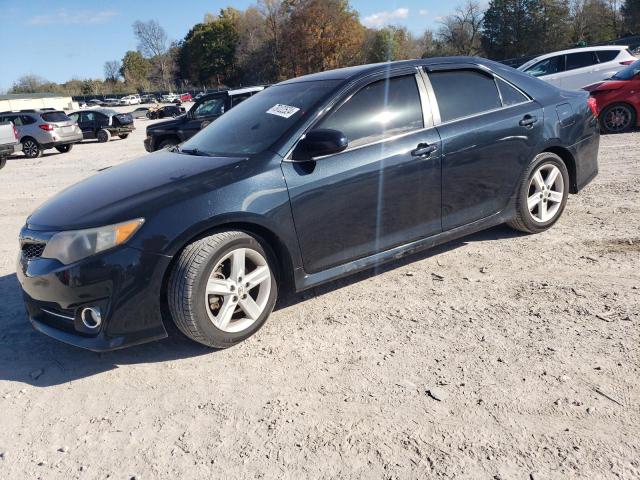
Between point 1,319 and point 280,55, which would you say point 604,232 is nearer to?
point 1,319

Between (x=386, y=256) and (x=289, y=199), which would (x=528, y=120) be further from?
(x=289, y=199)

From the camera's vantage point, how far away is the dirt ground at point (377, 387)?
7.38 feet

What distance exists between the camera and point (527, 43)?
55312mm

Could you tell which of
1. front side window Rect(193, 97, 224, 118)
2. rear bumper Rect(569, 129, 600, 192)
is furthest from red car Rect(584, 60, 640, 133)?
front side window Rect(193, 97, 224, 118)

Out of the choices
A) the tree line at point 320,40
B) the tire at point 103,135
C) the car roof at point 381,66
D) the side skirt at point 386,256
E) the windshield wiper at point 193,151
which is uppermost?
the tree line at point 320,40

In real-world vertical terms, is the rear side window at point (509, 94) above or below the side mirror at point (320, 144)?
above

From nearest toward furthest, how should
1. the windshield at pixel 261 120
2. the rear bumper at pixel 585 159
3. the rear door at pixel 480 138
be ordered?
the windshield at pixel 261 120
the rear door at pixel 480 138
the rear bumper at pixel 585 159

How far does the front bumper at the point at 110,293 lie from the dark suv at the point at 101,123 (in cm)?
2022

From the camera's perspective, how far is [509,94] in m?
4.50

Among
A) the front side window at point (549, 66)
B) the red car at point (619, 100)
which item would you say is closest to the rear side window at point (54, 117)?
the front side window at point (549, 66)

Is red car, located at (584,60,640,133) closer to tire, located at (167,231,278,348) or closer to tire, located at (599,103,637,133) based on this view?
tire, located at (599,103,637,133)

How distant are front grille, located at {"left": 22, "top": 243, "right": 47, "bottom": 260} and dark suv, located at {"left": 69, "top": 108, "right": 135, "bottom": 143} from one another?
19794mm

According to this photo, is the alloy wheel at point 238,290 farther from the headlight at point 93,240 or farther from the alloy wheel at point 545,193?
the alloy wheel at point 545,193

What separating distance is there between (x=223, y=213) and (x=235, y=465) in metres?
1.45
